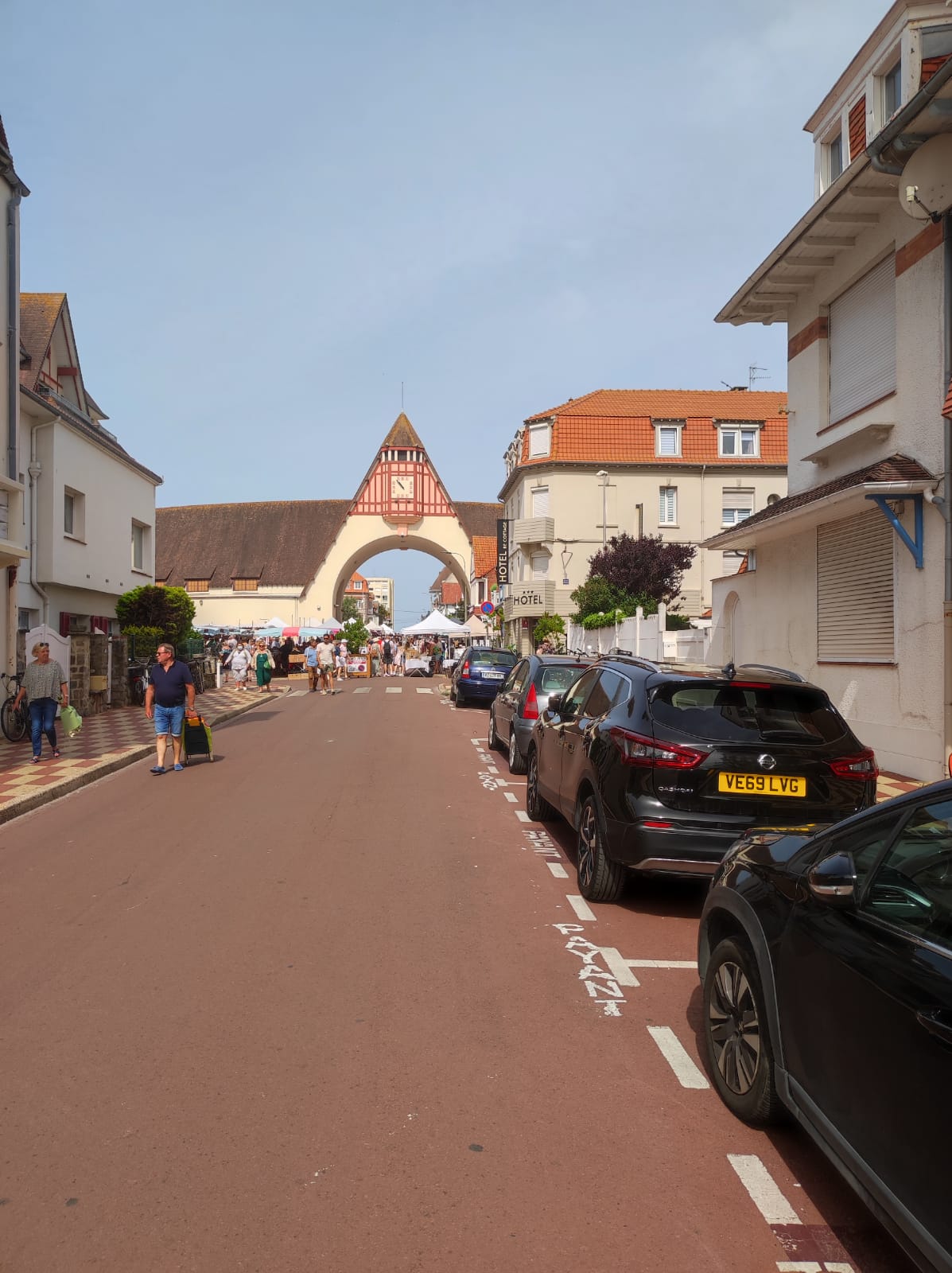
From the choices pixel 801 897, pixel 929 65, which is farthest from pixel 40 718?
pixel 929 65

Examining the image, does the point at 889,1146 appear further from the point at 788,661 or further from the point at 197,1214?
the point at 788,661

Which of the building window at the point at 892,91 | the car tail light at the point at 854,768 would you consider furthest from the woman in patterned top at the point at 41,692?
the building window at the point at 892,91

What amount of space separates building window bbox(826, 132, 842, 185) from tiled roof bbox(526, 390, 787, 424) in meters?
30.0

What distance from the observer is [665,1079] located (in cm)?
410

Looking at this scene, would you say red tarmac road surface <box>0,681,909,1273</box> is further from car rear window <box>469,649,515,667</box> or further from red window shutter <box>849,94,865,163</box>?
car rear window <box>469,649,515,667</box>

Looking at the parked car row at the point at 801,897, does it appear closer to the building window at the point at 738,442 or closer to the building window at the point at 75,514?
the building window at the point at 75,514

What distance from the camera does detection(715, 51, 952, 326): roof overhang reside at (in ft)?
35.7

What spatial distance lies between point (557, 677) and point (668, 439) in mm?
37076

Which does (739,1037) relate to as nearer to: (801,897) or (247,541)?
(801,897)

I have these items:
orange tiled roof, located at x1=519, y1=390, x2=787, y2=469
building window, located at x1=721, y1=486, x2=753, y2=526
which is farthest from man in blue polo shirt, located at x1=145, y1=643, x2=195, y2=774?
building window, located at x1=721, y1=486, x2=753, y2=526

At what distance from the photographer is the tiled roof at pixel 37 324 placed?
23297mm

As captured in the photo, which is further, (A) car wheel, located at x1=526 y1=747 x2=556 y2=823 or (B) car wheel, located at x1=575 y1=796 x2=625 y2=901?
(A) car wheel, located at x1=526 y1=747 x2=556 y2=823

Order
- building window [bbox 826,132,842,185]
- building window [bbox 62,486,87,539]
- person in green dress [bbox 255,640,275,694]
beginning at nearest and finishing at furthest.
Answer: building window [bbox 826,132,842,185], building window [bbox 62,486,87,539], person in green dress [bbox 255,640,275,694]

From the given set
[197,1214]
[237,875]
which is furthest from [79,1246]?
[237,875]
